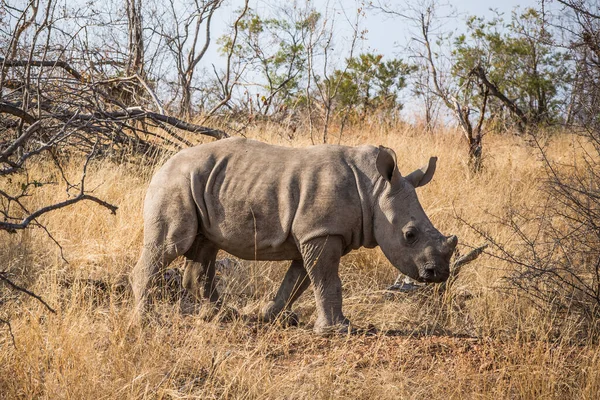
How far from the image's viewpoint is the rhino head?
4527 mm

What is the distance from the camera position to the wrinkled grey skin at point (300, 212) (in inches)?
178

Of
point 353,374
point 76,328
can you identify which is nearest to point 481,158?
point 353,374

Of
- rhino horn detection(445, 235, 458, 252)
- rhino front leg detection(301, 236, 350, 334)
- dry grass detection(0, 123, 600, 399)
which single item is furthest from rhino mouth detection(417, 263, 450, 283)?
rhino front leg detection(301, 236, 350, 334)

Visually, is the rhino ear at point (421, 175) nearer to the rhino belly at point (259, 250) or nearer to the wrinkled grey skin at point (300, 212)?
the wrinkled grey skin at point (300, 212)

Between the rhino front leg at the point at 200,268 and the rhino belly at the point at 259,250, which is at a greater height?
the rhino belly at the point at 259,250

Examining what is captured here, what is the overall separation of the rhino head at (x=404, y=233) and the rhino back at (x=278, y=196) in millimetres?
109

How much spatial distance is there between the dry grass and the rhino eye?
605 mm

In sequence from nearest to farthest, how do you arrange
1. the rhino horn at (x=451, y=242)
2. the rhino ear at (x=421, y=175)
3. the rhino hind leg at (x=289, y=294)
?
the rhino horn at (x=451, y=242) < the rhino ear at (x=421, y=175) < the rhino hind leg at (x=289, y=294)

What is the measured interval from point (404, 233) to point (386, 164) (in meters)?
0.43

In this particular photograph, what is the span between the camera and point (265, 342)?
4250mm

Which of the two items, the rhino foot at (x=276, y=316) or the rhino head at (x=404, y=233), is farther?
the rhino foot at (x=276, y=316)

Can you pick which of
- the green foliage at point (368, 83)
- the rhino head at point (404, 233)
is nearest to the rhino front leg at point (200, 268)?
the rhino head at point (404, 233)

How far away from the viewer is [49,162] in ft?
27.6

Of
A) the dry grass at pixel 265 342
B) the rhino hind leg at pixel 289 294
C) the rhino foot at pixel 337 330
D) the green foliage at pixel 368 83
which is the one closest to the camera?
the dry grass at pixel 265 342
